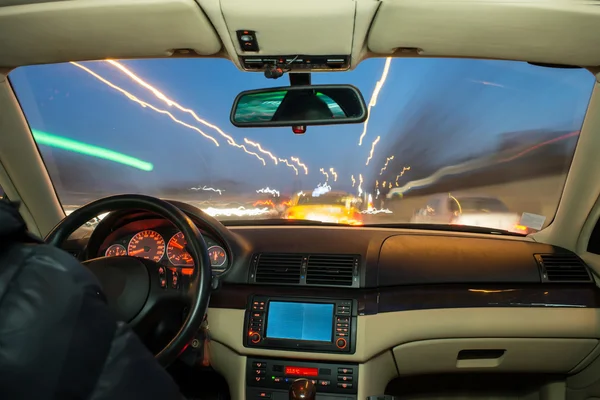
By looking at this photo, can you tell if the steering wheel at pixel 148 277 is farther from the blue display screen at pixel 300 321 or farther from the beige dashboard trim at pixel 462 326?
the beige dashboard trim at pixel 462 326

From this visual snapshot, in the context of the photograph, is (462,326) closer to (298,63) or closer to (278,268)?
(278,268)

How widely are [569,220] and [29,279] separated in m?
3.70

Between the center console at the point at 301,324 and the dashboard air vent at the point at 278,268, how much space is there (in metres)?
0.13

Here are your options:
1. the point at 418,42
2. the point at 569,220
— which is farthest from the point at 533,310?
the point at 418,42

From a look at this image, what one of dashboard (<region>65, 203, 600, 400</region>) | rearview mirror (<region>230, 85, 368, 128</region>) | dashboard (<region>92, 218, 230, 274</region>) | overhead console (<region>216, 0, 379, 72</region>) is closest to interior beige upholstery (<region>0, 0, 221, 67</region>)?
overhead console (<region>216, 0, 379, 72</region>)

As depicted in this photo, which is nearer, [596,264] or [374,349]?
[374,349]

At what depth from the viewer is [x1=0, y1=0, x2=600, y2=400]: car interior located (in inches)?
104

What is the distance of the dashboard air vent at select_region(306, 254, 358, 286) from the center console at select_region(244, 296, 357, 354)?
134 millimetres

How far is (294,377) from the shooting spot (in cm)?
339

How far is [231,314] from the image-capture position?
3.53m

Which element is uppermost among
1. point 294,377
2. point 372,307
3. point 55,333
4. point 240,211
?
point 240,211

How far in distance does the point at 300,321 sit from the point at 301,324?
0.02 metres

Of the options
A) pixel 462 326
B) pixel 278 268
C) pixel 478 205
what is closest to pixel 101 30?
pixel 278 268

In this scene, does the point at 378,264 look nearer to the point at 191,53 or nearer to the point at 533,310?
the point at 533,310
